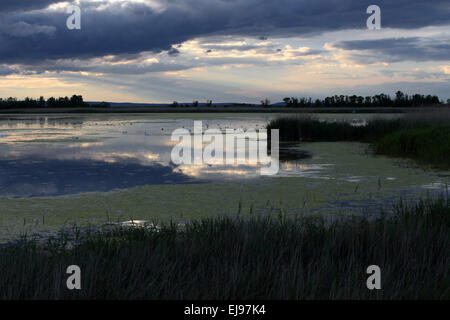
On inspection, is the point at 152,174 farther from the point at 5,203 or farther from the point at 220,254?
the point at 220,254

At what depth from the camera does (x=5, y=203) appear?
7426 mm

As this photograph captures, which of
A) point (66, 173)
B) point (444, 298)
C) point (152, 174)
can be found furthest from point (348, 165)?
point (444, 298)

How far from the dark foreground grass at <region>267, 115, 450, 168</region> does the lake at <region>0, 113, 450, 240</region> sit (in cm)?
117

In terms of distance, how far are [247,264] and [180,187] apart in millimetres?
4885

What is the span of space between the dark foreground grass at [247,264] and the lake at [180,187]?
1.21m

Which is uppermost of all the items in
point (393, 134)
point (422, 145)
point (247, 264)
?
point (393, 134)

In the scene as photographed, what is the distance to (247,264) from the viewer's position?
4.04 m

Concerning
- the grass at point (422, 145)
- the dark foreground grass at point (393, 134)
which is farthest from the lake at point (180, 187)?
the dark foreground grass at point (393, 134)

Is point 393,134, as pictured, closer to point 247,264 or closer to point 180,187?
point 180,187

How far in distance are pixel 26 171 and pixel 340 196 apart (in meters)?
7.37

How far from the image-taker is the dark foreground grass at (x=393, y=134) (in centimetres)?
1303

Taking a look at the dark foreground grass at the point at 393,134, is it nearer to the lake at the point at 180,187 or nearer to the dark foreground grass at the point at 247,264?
the lake at the point at 180,187

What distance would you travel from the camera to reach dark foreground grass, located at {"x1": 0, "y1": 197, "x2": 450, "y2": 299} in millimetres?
3357

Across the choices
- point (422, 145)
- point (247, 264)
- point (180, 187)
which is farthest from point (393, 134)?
point (247, 264)
